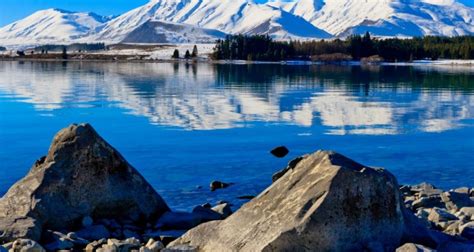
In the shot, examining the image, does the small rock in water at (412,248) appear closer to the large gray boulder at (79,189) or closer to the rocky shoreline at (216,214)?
the rocky shoreline at (216,214)

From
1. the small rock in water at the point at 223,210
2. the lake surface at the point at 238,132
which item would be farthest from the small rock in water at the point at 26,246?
the lake surface at the point at 238,132

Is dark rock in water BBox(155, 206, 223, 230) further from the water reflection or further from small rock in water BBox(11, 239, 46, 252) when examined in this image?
the water reflection

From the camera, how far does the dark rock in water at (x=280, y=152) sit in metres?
28.5

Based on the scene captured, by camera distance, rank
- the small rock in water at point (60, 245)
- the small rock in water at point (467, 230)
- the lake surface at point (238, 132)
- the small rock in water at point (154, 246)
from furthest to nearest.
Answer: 1. the lake surface at point (238, 132)
2. the small rock in water at point (467, 230)
3. the small rock in water at point (60, 245)
4. the small rock in water at point (154, 246)

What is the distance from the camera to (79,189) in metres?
16.1

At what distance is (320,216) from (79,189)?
20.9ft

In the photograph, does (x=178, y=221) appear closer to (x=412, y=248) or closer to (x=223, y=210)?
(x=223, y=210)

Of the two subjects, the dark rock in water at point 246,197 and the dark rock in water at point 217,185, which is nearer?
the dark rock in water at point 246,197

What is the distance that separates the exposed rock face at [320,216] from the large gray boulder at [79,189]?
10.6ft

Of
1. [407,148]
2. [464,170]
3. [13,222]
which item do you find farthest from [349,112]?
[13,222]

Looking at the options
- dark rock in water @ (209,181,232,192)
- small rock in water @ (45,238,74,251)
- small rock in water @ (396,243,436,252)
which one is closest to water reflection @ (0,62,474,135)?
dark rock in water @ (209,181,232,192)

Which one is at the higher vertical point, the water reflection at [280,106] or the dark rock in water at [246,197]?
the water reflection at [280,106]

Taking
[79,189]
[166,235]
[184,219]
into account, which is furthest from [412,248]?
[79,189]

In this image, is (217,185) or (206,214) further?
(217,185)
